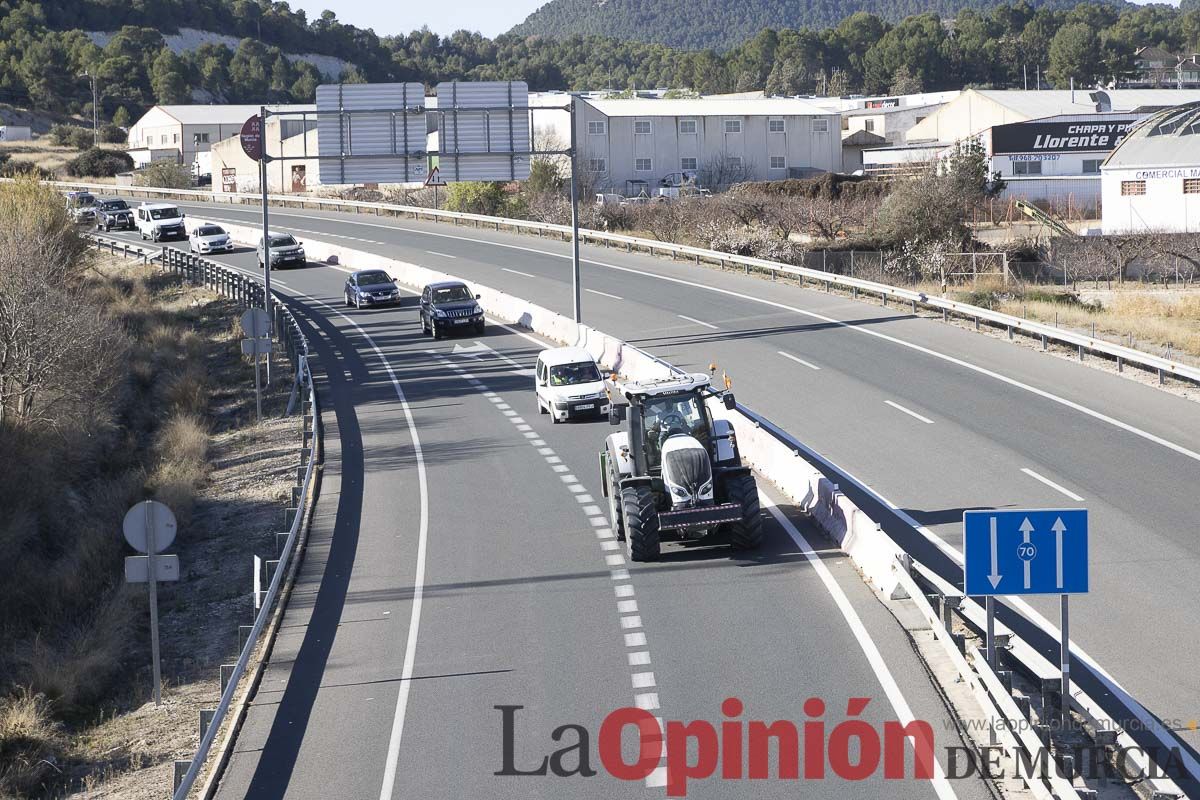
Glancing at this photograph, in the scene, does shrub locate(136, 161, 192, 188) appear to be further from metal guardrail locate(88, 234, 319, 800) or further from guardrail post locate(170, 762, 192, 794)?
guardrail post locate(170, 762, 192, 794)

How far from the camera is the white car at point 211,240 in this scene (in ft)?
219

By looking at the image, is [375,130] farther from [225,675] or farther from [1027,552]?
[1027,552]

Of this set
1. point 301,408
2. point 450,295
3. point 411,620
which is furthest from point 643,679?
point 450,295

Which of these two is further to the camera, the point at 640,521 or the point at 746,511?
the point at 746,511

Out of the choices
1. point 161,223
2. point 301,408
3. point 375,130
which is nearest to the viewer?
point 301,408

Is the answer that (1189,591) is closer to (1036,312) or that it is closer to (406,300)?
(1036,312)

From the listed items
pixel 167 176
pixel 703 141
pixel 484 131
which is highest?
pixel 703 141

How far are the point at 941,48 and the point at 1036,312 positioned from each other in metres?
152

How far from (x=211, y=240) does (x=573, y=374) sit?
42.5 metres

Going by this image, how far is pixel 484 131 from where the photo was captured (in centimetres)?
3953

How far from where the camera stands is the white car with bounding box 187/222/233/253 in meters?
66.6

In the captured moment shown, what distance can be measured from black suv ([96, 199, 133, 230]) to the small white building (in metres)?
52.6

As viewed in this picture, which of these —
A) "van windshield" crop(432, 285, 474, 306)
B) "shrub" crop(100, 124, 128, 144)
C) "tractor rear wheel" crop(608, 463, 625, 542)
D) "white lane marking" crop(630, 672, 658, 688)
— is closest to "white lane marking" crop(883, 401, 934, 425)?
"tractor rear wheel" crop(608, 463, 625, 542)

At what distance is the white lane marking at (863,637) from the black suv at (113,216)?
64947 millimetres
